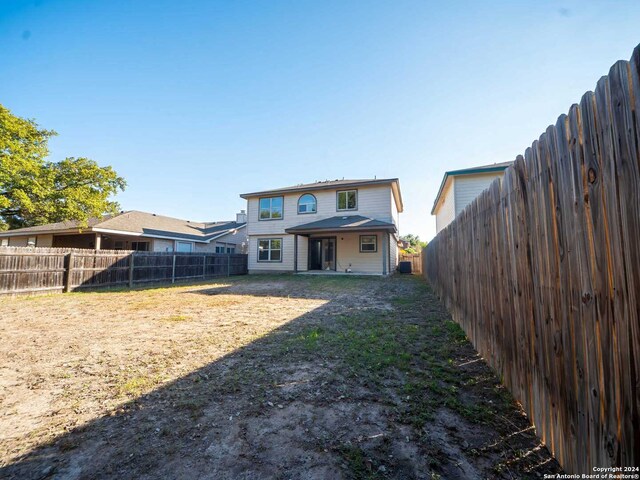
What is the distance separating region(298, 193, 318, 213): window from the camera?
18.6m

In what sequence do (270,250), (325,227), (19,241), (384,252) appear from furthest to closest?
(19,241) → (270,250) → (384,252) → (325,227)

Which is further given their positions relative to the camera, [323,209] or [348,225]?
[323,209]

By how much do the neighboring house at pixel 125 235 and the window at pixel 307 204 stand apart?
979cm

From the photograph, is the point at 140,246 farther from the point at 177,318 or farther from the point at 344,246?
the point at 177,318

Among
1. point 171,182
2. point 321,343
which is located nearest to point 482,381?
point 321,343

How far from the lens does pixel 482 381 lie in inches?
111

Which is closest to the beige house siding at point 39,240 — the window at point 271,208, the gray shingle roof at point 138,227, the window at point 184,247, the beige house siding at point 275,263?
the gray shingle roof at point 138,227

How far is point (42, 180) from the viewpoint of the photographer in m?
17.4

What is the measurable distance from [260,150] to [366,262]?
1130cm

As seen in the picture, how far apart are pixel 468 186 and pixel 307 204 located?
10004 mm

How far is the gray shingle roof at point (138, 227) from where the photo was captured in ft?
57.1

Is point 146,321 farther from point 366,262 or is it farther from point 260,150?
point 260,150

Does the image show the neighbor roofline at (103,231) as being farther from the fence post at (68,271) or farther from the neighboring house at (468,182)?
the neighboring house at (468,182)

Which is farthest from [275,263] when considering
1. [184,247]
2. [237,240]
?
[237,240]
